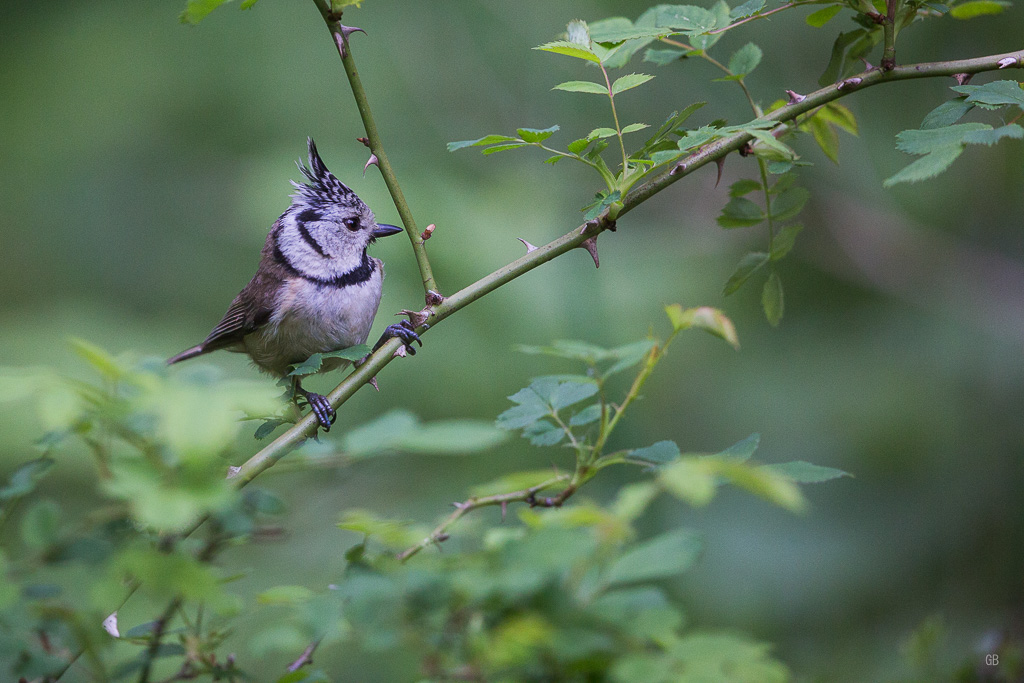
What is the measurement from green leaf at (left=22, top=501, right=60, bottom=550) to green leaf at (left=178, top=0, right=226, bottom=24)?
1059 millimetres

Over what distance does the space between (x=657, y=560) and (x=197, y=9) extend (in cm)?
139

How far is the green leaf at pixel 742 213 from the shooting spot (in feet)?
6.33

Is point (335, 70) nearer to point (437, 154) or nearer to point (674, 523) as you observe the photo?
point (437, 154)

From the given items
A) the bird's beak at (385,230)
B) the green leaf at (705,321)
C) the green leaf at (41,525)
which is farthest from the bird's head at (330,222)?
the green leaf at (41,525)

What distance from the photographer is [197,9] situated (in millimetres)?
Answer: 1651

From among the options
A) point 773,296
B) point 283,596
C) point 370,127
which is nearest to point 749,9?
point 773,296

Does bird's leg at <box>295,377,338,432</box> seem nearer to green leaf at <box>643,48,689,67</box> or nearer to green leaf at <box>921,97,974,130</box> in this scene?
green leaf at <box>643,48,689,67</box>

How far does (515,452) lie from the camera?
4152mm

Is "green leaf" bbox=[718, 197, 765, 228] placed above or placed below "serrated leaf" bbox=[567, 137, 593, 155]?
below

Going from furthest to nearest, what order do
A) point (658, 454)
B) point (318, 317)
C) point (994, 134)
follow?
1. point (318, 317)
2. point (994, 134)
3. point (658, 454)

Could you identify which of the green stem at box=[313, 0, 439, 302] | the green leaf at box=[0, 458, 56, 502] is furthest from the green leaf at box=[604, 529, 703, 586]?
→ the green stem at box=[313, 0, 439, 302]

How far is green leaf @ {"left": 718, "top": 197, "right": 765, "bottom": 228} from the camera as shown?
6.33 ft

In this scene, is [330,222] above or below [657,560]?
below

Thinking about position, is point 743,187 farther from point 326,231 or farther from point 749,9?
point 326,231
